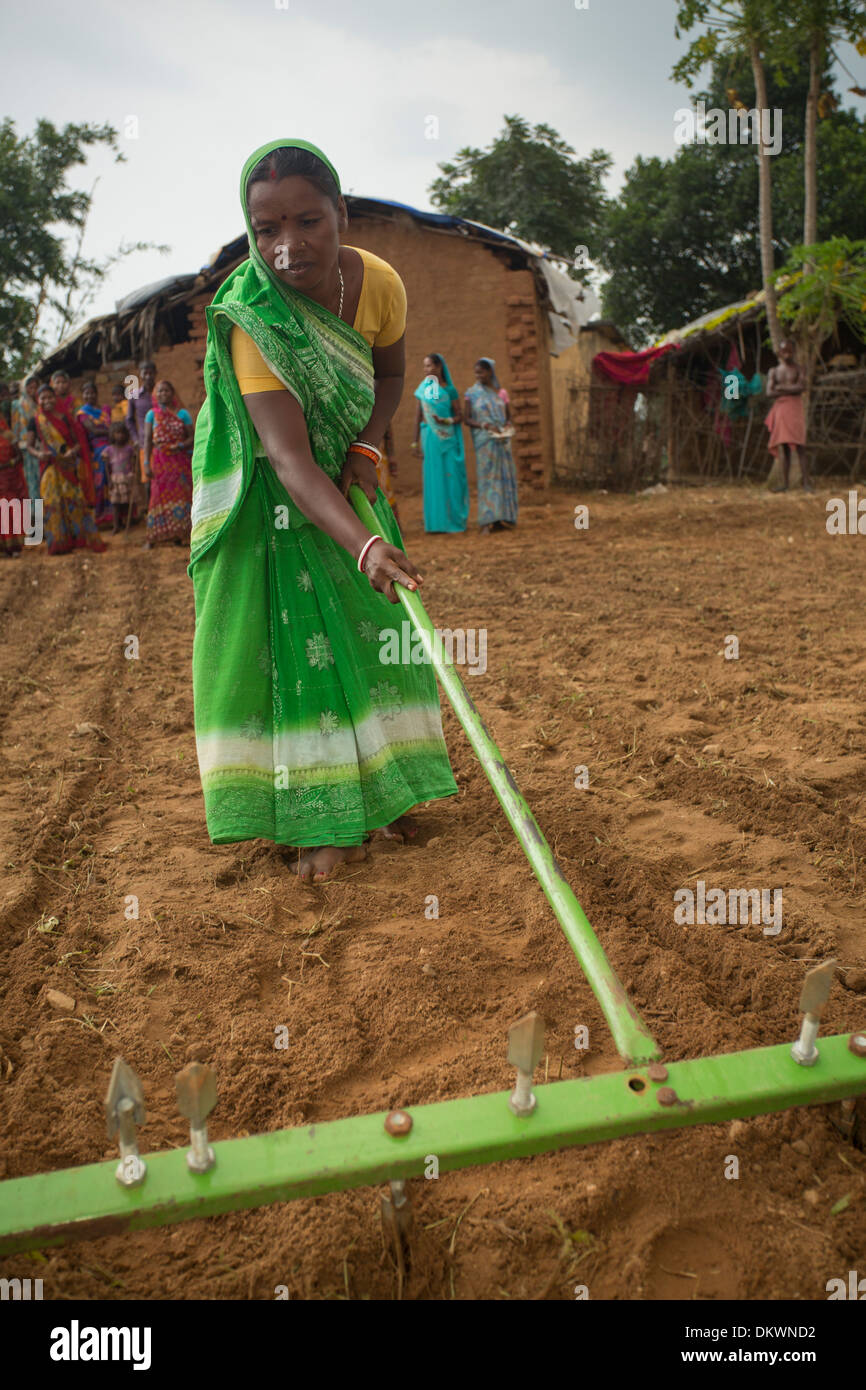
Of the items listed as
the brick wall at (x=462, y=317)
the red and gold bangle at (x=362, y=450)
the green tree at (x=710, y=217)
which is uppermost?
the green tree at (x=710, y=217)

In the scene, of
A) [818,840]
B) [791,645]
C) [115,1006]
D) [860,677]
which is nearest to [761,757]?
[818,840]

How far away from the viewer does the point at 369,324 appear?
2.43m

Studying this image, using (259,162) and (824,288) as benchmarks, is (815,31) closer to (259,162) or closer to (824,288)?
(824,288)

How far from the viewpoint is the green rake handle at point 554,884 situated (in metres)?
1.33

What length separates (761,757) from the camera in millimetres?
3031

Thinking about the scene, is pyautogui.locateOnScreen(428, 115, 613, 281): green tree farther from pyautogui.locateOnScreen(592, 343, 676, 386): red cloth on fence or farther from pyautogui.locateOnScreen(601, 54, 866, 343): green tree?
pyautogui.locateOnScreen(592, 343, 676, 386): red cloth on fence

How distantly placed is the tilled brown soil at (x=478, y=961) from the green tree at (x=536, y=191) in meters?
22.5

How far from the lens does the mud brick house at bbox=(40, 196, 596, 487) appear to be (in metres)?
10.9

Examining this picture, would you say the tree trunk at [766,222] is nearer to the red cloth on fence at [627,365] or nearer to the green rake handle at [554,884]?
the red cloth on fence at [627,365]

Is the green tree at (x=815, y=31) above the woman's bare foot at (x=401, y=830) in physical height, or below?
above

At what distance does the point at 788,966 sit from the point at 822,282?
37.9 ft

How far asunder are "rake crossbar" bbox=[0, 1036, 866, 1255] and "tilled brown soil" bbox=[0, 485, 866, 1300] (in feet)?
0.87

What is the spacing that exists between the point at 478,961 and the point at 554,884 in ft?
1.82

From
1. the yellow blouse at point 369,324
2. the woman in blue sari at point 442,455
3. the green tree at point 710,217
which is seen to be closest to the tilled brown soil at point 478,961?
the yellow blouse at point 369,324
